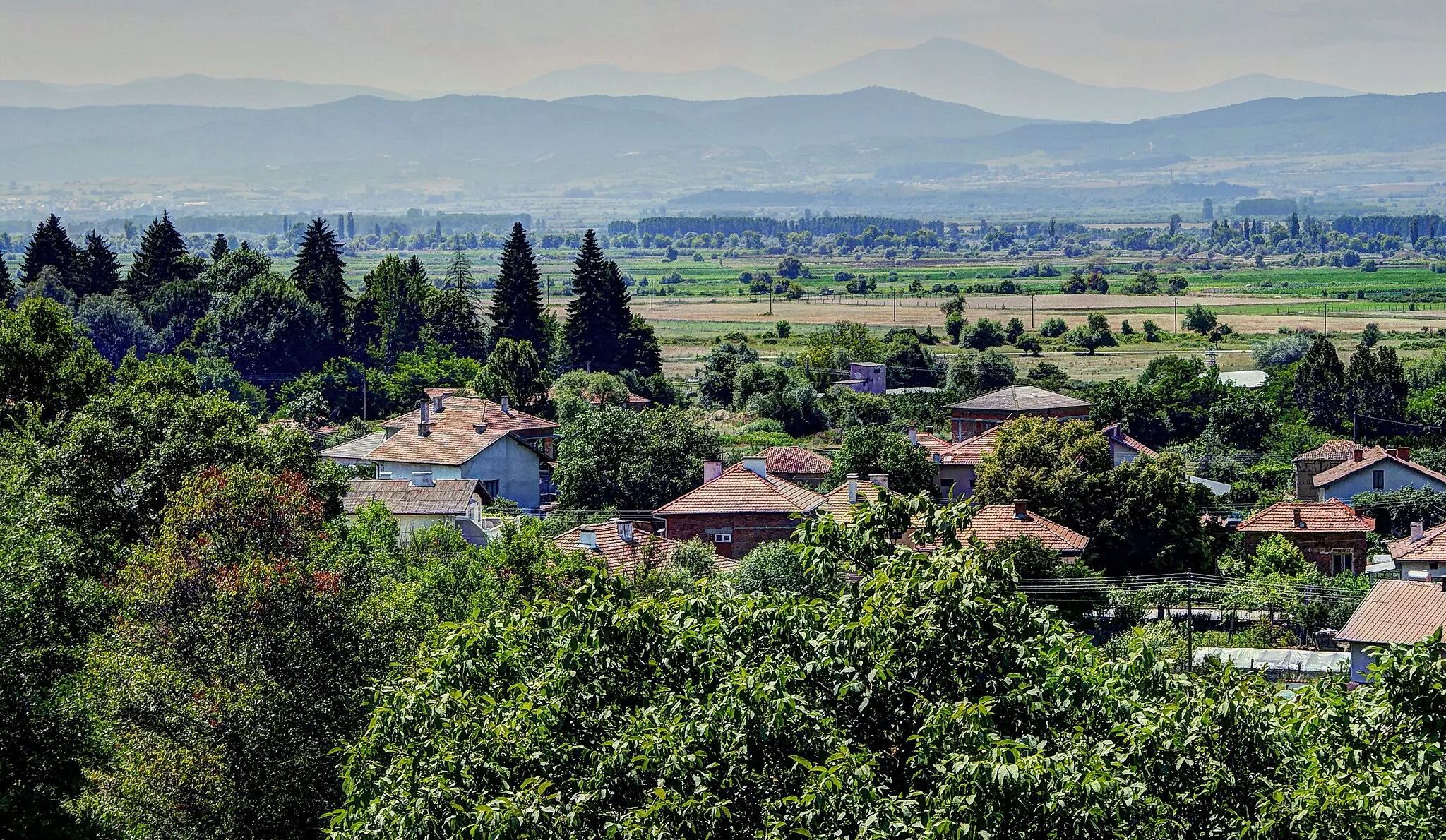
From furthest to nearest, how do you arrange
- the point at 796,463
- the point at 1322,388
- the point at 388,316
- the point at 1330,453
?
the point at 388,316 → the point at 1322,388 → the point at 1330,453 → the point at 796,463

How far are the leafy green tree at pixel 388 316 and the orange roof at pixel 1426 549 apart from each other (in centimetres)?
4867

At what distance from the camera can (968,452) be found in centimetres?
5350

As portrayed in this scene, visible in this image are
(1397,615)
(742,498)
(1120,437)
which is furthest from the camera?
(1120,437)

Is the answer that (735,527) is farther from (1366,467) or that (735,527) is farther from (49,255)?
(49,255)

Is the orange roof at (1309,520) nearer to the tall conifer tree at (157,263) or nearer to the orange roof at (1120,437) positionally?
the orange roof at (1120,437)

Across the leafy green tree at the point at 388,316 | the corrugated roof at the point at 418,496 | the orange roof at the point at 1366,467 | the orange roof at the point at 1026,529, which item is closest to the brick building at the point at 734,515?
the orange roof at the point at 1026,529

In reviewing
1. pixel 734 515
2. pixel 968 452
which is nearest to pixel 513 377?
pixel 968 452

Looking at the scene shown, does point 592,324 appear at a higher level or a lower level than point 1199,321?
higher

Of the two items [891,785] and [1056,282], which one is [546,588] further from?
[1056,282]

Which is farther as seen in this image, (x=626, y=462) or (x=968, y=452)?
(x=968, y=452)

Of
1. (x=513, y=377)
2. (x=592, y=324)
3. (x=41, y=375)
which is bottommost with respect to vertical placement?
(x=513, y=377)

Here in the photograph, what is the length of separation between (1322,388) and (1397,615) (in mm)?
40187

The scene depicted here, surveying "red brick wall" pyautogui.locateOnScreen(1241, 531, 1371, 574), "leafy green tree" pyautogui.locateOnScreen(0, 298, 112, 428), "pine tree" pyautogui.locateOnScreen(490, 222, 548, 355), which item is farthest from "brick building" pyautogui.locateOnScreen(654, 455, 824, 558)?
"pine tree" pyautogui.locateOnScreen(490, 222, 548, 355)

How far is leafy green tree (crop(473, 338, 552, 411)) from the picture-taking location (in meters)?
66.6
